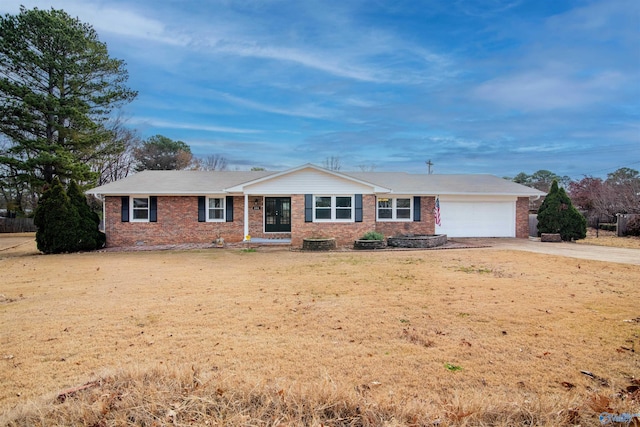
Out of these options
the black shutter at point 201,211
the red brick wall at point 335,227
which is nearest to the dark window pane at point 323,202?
the red brick wall at point 335,227

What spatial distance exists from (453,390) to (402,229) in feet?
52.8

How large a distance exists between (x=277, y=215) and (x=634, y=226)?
801 inches

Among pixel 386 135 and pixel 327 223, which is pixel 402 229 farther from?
pixel 386 135

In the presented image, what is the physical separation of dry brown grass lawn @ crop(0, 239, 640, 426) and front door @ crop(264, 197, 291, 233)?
392 inches

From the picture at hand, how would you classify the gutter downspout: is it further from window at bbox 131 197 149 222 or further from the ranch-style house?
window at bbox 131 197 149 222

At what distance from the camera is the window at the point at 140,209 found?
58.7ft

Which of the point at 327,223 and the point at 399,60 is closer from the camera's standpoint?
the point at 399,60

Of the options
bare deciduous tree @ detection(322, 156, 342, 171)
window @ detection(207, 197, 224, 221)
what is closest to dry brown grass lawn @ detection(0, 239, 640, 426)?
window @ detection(207, 197, 224, 221)

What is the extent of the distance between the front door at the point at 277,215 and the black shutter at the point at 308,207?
2.19 m

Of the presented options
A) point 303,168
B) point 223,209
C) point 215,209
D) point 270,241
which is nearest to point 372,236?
point 303,168

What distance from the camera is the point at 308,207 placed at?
17.3 metres

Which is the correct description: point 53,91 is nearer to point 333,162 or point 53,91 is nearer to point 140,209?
point 140,209

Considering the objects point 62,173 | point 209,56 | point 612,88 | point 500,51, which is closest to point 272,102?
point 209,56

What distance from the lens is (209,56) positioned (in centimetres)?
1602
